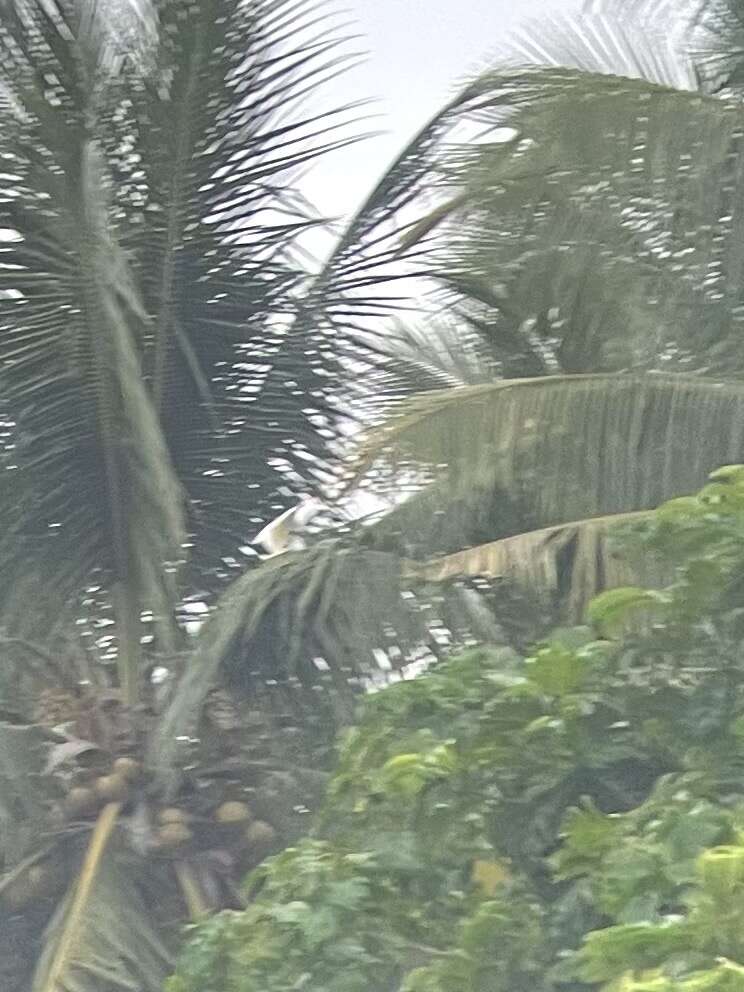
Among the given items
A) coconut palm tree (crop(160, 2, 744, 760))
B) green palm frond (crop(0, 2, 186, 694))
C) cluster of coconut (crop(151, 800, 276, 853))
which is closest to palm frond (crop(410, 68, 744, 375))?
coconut palm tree (crop(160, 2, 744, 760))

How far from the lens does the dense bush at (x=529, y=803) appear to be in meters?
3.92

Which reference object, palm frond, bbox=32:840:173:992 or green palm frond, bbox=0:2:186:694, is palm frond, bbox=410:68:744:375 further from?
palm frond, bbox=32:840:173:992

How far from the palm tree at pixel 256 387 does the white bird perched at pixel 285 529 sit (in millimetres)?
63

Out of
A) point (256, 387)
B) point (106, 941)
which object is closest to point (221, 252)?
point (256, 387)

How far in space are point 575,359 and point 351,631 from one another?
1.51m

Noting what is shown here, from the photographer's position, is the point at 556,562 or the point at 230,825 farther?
the point at 230,825

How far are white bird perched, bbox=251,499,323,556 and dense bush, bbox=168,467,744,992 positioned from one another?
3054 millimetres

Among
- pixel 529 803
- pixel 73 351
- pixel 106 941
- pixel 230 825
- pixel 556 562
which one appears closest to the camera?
pixel 529 803

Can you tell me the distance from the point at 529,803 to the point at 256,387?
372cm

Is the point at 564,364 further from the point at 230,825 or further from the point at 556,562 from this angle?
the point at 230,825

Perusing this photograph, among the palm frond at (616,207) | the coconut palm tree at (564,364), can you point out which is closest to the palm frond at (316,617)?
the coconut palm tree at (564,364)

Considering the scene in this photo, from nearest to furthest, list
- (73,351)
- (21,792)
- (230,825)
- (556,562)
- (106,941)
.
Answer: (556,562) → (106,941) → (21,792) → (230,825) → (73,351)

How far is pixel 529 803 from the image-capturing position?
4.17 m

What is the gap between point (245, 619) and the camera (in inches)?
252
